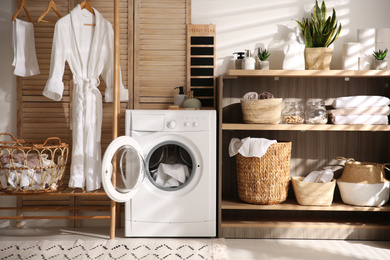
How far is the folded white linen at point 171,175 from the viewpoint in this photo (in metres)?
2.74

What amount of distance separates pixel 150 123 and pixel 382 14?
6.86ft

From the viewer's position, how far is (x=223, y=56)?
3.17m

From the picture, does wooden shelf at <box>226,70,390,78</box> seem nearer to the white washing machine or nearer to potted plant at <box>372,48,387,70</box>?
potted plant at <box>372,48,387,70</box>

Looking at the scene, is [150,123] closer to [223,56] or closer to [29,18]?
[223,56]

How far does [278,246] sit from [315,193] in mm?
484

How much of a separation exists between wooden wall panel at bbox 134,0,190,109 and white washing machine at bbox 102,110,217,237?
46cm

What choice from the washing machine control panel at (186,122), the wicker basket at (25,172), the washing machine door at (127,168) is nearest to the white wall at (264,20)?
the washing machine control panel at (186,122)

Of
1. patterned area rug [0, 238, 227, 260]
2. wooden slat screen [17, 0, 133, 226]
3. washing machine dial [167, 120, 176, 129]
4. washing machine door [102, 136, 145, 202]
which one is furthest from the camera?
wooden slat screen [17, 0, 133, 226]

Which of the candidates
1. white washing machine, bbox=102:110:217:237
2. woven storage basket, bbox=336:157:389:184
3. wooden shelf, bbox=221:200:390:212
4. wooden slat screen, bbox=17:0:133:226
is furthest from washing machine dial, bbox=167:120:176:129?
woven storage basket, bbox=336:157:389:184

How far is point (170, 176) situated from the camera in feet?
9.10

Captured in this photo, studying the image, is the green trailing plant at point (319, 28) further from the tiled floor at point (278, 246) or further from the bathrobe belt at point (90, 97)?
the bathrobe belt at point (90, 97)

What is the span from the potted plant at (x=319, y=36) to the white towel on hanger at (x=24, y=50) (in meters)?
2.12

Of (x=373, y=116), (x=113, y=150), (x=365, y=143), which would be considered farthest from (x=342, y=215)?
(x=113, y=150)

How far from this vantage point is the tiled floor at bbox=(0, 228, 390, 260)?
2.49 m
